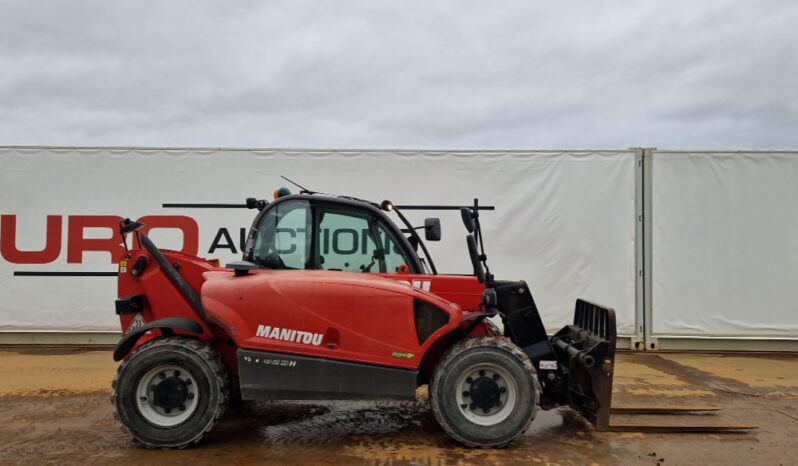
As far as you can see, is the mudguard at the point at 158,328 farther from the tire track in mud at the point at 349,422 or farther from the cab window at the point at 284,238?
the tire track in mud at the point at 349,422

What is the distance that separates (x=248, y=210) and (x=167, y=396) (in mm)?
4568

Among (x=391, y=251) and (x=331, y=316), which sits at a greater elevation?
(x=391, y=251)

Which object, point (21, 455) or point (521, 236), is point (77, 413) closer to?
point (21, 455)

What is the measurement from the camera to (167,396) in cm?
436

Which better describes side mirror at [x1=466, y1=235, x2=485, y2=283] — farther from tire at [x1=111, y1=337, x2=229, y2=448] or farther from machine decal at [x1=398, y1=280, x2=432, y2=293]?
tire at [x1=111, y1=337, x2=229, y2=448]

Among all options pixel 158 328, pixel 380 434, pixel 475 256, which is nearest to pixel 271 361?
pixel 158 328

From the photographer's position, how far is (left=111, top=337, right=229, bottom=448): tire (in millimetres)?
4312

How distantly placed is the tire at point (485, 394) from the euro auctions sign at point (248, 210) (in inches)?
166

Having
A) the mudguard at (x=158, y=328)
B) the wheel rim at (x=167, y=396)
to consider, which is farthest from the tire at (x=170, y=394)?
the mudguard at (x=158, y=328)

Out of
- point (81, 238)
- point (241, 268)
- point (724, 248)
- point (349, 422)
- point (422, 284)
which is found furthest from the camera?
point (81, 238)

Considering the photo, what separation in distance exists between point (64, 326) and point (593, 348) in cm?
741

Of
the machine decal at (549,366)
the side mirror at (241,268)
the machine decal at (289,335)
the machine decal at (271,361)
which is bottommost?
the machine decal at (549,366)

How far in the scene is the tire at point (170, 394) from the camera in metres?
4.31

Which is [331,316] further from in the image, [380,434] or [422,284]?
[380,434]
